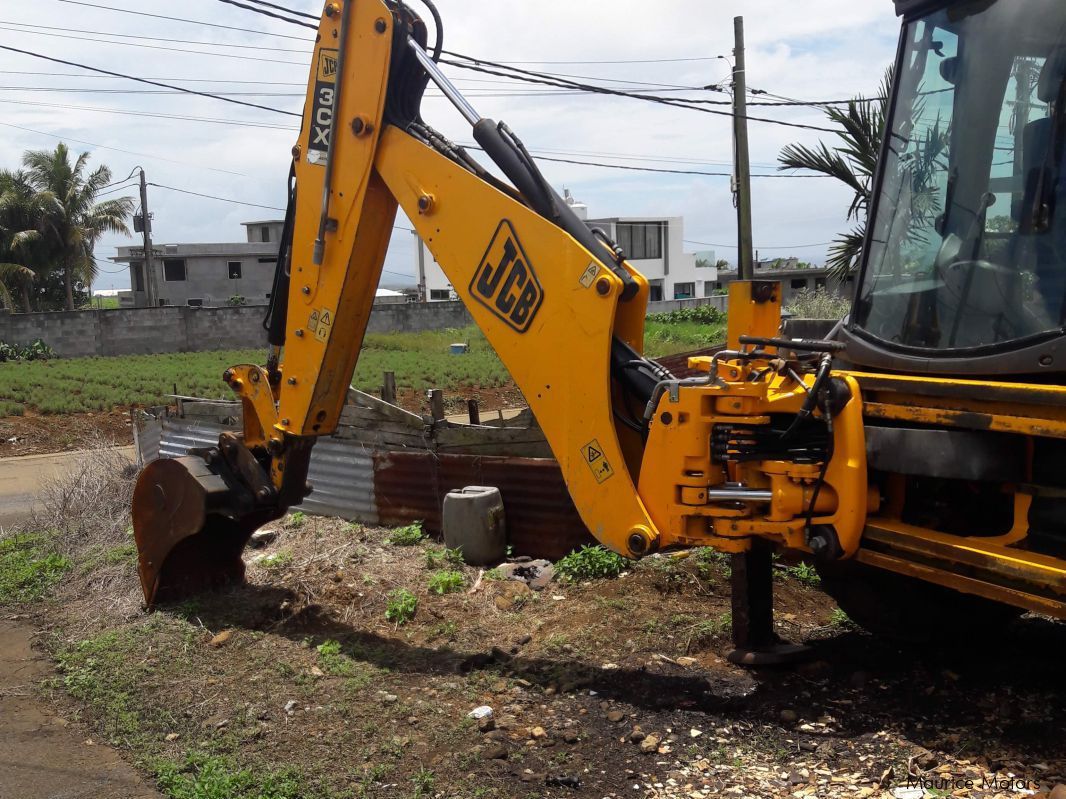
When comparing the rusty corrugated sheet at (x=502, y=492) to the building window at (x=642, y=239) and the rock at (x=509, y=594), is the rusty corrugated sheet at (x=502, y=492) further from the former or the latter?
the building window at (x=642, y=239)

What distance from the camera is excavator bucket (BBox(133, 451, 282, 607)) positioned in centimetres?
627

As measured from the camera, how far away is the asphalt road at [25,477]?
1098 centimetres

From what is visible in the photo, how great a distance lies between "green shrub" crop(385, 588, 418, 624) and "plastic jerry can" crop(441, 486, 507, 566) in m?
1.05

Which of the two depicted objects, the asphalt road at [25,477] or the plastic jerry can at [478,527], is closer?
the plastic jerry can at [478,527]

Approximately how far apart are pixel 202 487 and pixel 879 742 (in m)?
4.12

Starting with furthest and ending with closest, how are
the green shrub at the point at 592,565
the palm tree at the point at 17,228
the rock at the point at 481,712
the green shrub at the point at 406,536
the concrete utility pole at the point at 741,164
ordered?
1. the palm tree at the point at 17,228
2. the concrete utility pole at the point at 741,164
3. the green shrub at the point at 406,536
4. the green shrub at the point at 592,565
5. the rock at the point at 481,712

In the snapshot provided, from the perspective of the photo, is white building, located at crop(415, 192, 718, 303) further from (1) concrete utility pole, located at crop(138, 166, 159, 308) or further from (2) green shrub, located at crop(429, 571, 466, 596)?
(2) green shrub, located at crop(429, 571, 466, 596)

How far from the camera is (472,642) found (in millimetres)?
5758

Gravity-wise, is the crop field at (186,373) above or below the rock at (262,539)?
above

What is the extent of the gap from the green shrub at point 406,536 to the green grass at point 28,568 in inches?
97.8

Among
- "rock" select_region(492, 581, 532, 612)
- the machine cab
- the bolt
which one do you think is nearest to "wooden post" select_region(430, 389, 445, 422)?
"rock" select_region(492, 581, 532, 612)

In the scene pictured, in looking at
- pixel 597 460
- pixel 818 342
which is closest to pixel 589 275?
pixel 597 460

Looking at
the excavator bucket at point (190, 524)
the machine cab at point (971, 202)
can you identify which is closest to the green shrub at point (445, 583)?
the excavator bucket at point (190, 524)

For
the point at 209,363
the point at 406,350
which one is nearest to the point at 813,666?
the point at 209,363
